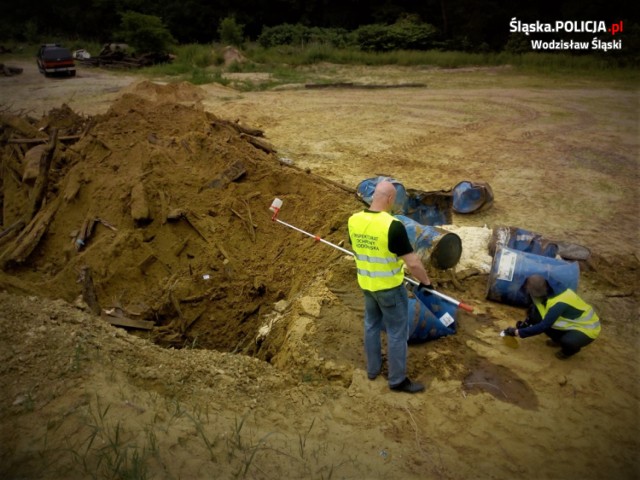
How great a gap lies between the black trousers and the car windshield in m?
25.1

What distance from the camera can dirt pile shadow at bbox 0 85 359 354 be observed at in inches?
269

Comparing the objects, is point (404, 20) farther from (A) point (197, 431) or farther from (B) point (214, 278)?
(A) point (197, 431)

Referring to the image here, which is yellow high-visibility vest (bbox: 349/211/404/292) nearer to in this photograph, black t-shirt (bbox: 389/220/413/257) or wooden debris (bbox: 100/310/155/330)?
black t-shirt (bbox: 389/220/413/257)

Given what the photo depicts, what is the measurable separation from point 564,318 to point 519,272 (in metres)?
0.94

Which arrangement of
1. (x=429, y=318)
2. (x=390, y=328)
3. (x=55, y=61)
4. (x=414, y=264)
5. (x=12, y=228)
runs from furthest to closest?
1. (x=55, y=61)
2. (x=12, y=228)
3. (x=429, y=318)
4. (x=390, y=328)
5. (x=414, y=264)

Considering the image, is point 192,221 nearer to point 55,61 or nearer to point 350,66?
point 350,66

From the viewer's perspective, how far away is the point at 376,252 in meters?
4.22

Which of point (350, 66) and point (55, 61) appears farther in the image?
point (350, 66)

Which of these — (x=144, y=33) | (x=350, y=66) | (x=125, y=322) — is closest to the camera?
(x=125, y=322)

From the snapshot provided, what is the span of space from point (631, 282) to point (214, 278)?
20.4 ft

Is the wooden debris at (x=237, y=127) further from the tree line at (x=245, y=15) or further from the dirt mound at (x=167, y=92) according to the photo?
the tree line at (x=245, y=15)

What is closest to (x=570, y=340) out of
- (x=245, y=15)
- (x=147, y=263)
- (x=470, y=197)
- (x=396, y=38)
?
(x=470, y=197)

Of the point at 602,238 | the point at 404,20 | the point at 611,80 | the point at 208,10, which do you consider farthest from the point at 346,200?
the point at 208,10

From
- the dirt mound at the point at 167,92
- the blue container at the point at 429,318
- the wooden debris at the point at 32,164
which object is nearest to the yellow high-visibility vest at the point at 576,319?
the blue container at the point at 429,318
